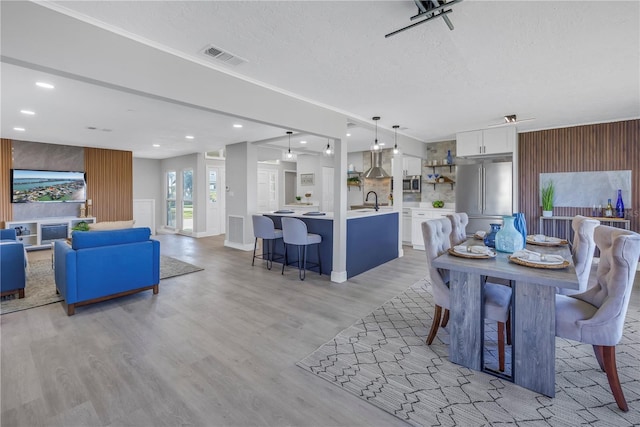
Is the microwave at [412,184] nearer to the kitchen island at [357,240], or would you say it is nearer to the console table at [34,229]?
the kitchen island at [357,240]

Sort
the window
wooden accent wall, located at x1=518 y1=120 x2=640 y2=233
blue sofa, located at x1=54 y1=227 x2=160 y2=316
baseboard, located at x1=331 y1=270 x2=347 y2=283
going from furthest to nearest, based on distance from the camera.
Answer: the window → wooden accent wall, located at x1=518 y1=120 x2=640 y2=233 → baseboard, located at x1=331 y1=270 x2=347 y2=283 → blue sofa, located at x1=54 y1=227 x2=160 y2=316

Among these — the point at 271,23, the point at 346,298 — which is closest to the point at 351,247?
the point at 346,298

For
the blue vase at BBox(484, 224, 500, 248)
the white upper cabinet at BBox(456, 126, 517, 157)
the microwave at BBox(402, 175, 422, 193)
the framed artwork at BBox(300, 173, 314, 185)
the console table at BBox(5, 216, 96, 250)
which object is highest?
the white upper cabinet at BBox(456, 126, 517, 157)

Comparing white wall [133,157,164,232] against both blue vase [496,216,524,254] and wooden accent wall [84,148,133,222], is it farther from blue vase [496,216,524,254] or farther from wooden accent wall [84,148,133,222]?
blue vase [496,216,524,254]

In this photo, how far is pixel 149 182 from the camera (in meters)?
9.92

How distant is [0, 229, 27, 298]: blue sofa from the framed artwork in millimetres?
6681

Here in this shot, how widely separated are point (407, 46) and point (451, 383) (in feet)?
8.53

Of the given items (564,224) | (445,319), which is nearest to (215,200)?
(445,319)

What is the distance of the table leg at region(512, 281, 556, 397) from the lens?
6.38ft

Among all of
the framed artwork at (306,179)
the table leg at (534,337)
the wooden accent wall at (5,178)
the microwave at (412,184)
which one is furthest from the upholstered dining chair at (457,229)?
the wooden accent wall at (5,178)

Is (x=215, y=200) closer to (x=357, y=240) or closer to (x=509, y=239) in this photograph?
(x=357, y=240)

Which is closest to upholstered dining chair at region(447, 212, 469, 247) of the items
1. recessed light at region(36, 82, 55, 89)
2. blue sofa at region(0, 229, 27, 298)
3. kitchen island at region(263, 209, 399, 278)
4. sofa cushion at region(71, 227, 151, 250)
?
kitchen island at region(263, 209, 399, 278)

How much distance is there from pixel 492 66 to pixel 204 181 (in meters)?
7.64

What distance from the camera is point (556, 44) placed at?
8.23 ft
